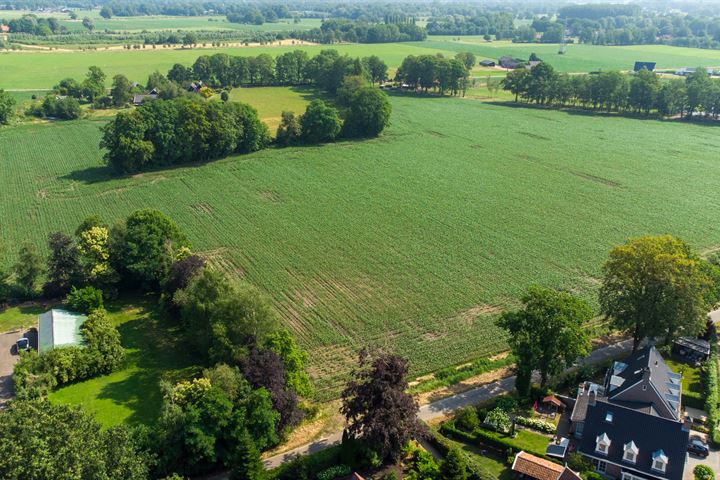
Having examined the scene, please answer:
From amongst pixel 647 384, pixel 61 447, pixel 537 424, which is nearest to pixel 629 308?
pixel 647 384

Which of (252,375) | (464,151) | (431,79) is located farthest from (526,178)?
(431,79)

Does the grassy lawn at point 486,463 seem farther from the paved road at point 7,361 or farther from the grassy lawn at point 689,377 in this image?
the paved road at point 7,361

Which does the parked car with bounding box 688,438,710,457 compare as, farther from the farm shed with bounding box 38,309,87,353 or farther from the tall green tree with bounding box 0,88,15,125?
the tall green tree with bounding box 0,88,15,125

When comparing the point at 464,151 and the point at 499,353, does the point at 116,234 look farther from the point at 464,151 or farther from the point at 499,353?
the point at 464,151

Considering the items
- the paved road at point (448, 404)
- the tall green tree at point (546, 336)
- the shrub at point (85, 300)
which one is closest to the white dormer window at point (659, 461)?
the tall green tree at point (546, 336)

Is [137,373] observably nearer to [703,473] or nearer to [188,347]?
[188,347]
